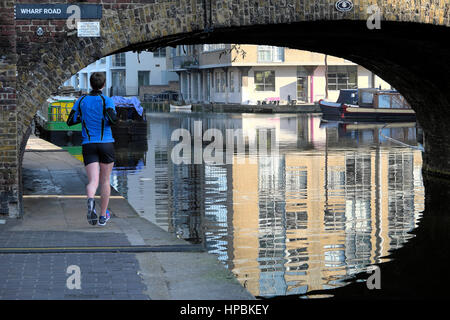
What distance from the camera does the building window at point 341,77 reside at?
7100 centimetres

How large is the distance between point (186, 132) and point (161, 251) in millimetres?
32621

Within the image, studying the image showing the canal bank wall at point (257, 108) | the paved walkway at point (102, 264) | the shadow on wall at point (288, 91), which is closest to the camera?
the paved walkway at point (102, 264)

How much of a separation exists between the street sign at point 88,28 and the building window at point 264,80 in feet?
185

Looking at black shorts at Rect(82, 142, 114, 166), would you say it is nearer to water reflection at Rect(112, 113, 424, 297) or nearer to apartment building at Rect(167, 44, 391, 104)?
water reflection at Rect(112, 113, 424, 297)

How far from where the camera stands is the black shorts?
37.7 feet

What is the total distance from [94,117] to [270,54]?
2279 inches

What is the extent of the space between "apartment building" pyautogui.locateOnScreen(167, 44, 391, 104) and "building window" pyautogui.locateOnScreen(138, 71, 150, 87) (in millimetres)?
22177

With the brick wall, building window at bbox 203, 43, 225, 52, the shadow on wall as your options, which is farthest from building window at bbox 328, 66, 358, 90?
the brick wall

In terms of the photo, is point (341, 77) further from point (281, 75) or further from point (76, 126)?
point (76, 126)

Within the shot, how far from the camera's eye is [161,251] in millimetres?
10766

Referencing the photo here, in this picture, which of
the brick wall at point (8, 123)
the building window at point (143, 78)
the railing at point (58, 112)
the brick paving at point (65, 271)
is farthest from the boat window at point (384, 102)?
the building window at point (143, 78)

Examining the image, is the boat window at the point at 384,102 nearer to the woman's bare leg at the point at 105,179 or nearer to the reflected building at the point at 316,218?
the reflected building at the point at 316,218
